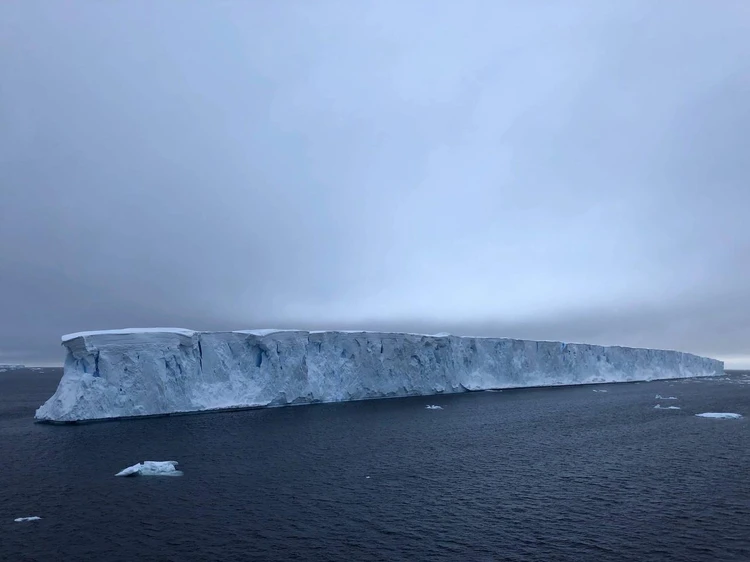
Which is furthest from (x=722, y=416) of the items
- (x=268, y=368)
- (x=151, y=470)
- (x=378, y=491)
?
(x=151, y=470)

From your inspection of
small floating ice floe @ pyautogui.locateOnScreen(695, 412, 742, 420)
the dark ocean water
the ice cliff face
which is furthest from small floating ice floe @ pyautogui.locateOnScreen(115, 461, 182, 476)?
small floating ice floe @ pyautogui.locateOnScreen(695, 412, 742, 420)

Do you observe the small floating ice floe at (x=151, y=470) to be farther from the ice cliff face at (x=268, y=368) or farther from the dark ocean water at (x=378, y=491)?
the ice cliff face at (x=268, y=368)

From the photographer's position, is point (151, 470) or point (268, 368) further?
point (268, 368)

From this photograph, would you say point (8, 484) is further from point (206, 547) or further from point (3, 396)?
point (3, 396)

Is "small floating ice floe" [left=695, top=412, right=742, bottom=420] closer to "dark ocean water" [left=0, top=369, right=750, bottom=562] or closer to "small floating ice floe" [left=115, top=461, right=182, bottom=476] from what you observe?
"dark ocean water" [left=0, top=369, right=750, bottom=562]

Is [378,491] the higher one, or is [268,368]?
[268,368]

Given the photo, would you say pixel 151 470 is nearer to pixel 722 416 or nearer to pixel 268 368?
pixel 268 368

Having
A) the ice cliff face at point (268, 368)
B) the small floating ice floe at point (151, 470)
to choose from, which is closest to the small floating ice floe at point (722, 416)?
the ice cliff face at point (268, 368)
